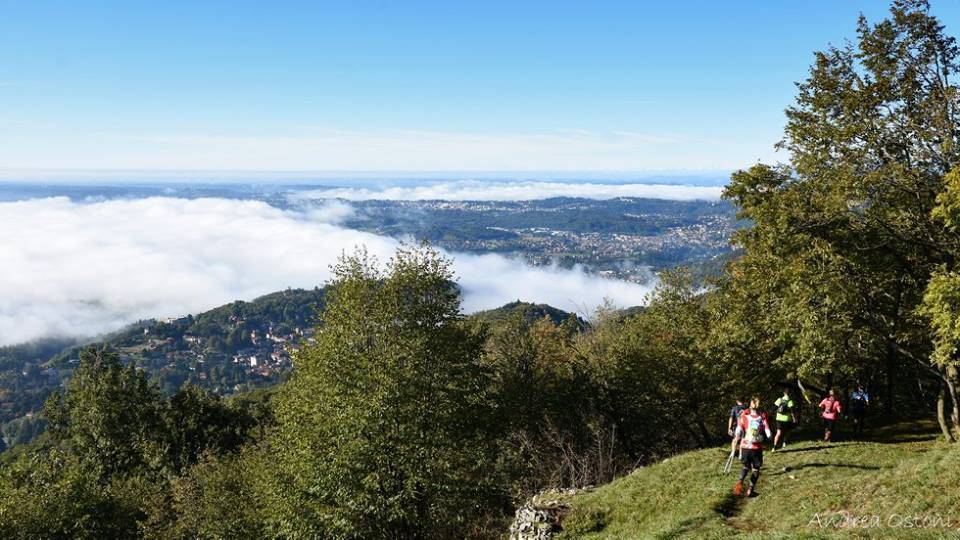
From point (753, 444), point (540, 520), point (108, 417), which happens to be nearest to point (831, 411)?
point (753, 444)

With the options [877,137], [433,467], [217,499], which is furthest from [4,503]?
[877,137]

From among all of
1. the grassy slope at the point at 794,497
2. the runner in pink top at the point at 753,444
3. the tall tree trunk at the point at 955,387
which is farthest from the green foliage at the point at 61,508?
the tall tree trunk at the point at 955,387

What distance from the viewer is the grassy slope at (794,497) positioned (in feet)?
42.1

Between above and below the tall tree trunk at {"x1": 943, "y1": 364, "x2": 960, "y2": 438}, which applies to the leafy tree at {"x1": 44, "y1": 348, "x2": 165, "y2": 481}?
below

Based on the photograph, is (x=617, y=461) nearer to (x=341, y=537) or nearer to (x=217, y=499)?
(x=341, y=537)

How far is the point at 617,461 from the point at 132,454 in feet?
167

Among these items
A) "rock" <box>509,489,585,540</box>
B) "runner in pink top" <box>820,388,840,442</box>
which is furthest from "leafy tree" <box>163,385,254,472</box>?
"runner in pink top" <box>820,388,840,442</box>

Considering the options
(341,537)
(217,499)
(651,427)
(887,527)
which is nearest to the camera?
(887,527)

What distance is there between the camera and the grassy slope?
12820 millimetres

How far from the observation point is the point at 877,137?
790 inches

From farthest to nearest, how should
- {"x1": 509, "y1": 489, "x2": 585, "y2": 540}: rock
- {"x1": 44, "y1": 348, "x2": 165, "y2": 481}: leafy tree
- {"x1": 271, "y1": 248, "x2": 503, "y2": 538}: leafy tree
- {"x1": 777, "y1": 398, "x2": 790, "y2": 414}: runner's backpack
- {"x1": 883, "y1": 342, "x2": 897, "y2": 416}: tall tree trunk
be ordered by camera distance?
{"x1": 44, "y1": 348, "x2": 165, "y2": 481}: leafy tree < {"x1": 883, "y1": 342, "x2": 897, "y2": 416}: tall tree trunk < {"x1": 271, "y1": 248, "x2": 503, "y2": 538}: leafy tree < {"x1": 777, "y1": 398, "x2": 790, "y2": 414}: runner's backpack < {"x1": 509, "y1": 489, "x2": 585, "y2": 540}: rock

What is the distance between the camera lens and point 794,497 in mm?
15992

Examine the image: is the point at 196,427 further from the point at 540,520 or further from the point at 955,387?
the point at 955,387

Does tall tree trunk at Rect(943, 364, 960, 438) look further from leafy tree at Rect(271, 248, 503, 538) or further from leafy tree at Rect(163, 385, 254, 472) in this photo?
leafy tree at Rect(163, 385, 254, 472)
